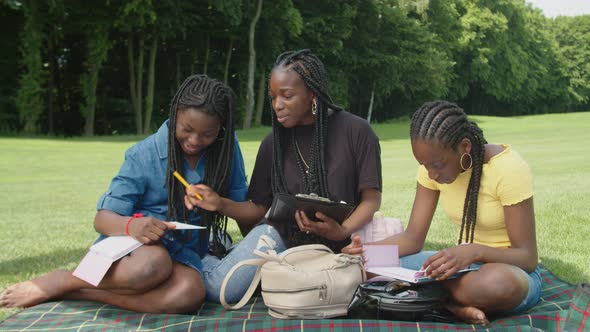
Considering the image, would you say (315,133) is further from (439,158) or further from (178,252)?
(178,252)

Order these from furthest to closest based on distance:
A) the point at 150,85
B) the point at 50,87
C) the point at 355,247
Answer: the point at 150,85, the point at 50,87, the point at 355,247

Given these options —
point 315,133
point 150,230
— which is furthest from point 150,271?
point 315,133

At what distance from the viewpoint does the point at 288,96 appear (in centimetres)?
Answer: 402

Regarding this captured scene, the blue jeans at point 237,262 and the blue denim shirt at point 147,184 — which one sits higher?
the blue denim shirt at point 147,184

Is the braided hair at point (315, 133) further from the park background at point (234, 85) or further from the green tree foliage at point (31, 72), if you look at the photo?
the green tree foliage at point (31, 72)

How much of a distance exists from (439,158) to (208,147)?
1.52 meters

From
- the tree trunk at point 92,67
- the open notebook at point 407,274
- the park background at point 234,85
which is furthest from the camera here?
the tree trunk at point 92,67

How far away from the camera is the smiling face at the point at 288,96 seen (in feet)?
13.2

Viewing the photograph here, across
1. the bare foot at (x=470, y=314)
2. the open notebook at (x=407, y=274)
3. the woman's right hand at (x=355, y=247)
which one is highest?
the woman's right hand at (x=355, y=247)

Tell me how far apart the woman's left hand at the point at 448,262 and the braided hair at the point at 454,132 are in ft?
1.05

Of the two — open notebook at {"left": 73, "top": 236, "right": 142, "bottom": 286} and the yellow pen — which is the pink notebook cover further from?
open notebook at {"left": 73, "top": 236, "right": 142, "bottom": 286}

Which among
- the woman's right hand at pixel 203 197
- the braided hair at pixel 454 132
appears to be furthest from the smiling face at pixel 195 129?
the braided hair at pixel 454 132

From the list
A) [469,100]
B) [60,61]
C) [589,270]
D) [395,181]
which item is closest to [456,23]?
[469,100]

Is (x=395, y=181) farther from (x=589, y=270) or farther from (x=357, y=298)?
(x=357, y=298)
